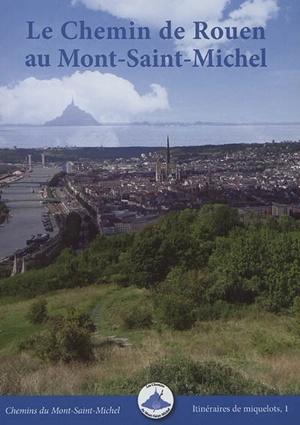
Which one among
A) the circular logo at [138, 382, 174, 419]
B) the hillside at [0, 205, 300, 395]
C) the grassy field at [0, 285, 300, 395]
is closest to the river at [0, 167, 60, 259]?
the hillside at [0, 205, 300, 395]

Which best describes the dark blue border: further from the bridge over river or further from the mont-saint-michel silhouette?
the bridge over river

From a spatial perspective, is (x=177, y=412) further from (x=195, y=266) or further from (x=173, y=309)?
(x=195, y=266)

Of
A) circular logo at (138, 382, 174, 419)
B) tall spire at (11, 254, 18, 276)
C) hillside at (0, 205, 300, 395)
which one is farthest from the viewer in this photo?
tall spire at (11, 254, 18, 276)

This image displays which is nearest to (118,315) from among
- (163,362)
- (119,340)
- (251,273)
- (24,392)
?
(119,340)

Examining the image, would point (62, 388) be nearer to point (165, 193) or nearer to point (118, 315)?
point (118, 315)

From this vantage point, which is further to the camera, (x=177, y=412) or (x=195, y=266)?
(x=195, y=266)

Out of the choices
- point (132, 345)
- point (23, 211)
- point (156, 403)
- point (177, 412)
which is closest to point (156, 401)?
point (156, 403)
